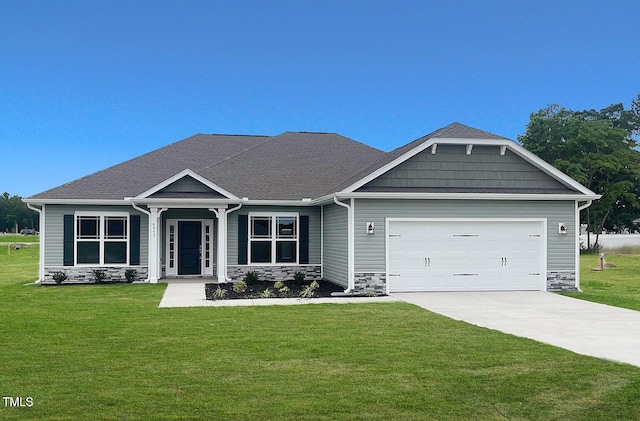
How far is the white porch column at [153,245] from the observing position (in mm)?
17656

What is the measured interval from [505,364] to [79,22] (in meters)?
21.2

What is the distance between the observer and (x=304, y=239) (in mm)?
18906

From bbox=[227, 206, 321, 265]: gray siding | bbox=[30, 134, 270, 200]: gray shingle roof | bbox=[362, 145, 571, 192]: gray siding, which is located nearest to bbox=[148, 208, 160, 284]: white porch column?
bbox=[30, 134, 270, 200]: gray shingle roof

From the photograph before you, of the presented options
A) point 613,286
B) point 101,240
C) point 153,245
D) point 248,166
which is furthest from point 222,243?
point 613,286

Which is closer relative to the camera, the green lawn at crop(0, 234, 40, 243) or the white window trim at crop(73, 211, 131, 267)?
the white window trim at crop(73, 211, 131, 267)

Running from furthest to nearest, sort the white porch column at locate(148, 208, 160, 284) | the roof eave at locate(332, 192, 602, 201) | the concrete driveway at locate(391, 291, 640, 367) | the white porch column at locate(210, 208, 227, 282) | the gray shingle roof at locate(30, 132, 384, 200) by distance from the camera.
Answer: the gray shingle roof at locate(30, 132, 384, 200) → the white porch column at locate(210, 208, 227, 282) → the white porch column at locate(148, 208, 160, 284) → the roof eave at locate(332, 192, 602, 201) → the concrete driveway at locate(391, 291, 640, 367)

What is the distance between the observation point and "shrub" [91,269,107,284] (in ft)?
58.6

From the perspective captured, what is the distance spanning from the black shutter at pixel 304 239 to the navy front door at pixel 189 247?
3506 millimetres

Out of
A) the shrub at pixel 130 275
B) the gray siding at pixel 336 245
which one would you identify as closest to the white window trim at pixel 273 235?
the gray siding at pixel 336 245

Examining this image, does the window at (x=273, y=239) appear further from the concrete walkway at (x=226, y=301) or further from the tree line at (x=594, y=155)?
the tree line at (x=594, y=155)

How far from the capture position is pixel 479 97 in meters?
35.1

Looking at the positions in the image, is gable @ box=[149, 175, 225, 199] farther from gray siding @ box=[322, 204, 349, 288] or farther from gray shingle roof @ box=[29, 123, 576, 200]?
gray siding @ box=[322, 204, 349, 288]

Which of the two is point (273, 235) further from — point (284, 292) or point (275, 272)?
point (284, 292)

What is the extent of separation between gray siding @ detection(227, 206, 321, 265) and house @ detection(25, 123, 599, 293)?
0.11 feet
